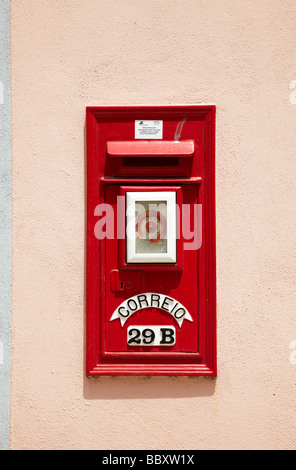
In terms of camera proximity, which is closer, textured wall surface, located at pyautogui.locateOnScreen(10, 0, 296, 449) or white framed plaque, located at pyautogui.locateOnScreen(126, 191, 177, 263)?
white framed plaque, located at pyautogui.locateOnScreen(126, 191, 177, 263)

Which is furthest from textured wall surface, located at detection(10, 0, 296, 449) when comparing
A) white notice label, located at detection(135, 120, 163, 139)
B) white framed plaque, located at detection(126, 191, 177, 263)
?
white framed plaque, located at detection(126, 191, 177, 263)

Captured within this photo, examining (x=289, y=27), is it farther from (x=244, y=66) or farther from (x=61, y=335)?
(x=61, y=335)

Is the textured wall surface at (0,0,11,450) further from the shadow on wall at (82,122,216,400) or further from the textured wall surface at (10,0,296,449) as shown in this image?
the shadow on wall at (82,122,216,400)

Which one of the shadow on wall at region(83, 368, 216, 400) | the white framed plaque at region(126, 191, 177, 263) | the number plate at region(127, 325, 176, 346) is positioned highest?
the white framed plaque at region(126, 191, 177, 263)

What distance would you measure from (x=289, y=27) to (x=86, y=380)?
7.11 feet

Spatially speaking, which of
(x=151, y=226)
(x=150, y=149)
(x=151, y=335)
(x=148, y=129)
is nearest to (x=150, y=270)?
(x=151, y=226)

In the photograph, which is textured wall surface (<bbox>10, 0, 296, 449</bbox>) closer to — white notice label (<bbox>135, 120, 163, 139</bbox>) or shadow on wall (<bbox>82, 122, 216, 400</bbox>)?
shadow on wall (<bbox>82, 122, 216, 400</bbox>)

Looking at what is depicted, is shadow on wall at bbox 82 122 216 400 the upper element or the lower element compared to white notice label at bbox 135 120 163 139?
lower

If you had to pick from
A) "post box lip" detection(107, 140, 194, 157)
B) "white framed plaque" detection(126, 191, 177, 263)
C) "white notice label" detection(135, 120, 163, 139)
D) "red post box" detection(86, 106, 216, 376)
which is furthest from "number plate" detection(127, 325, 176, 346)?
"white notice label" detection(135, 120, 163, 139)

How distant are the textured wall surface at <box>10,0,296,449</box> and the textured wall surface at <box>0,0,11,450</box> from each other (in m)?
0.05

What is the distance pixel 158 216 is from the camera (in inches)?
75.4

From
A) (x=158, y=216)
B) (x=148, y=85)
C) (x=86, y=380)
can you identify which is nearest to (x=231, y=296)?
(x=158, y=216)

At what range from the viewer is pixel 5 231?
2.06 m

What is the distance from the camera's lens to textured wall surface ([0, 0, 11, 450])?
6.73 feet
